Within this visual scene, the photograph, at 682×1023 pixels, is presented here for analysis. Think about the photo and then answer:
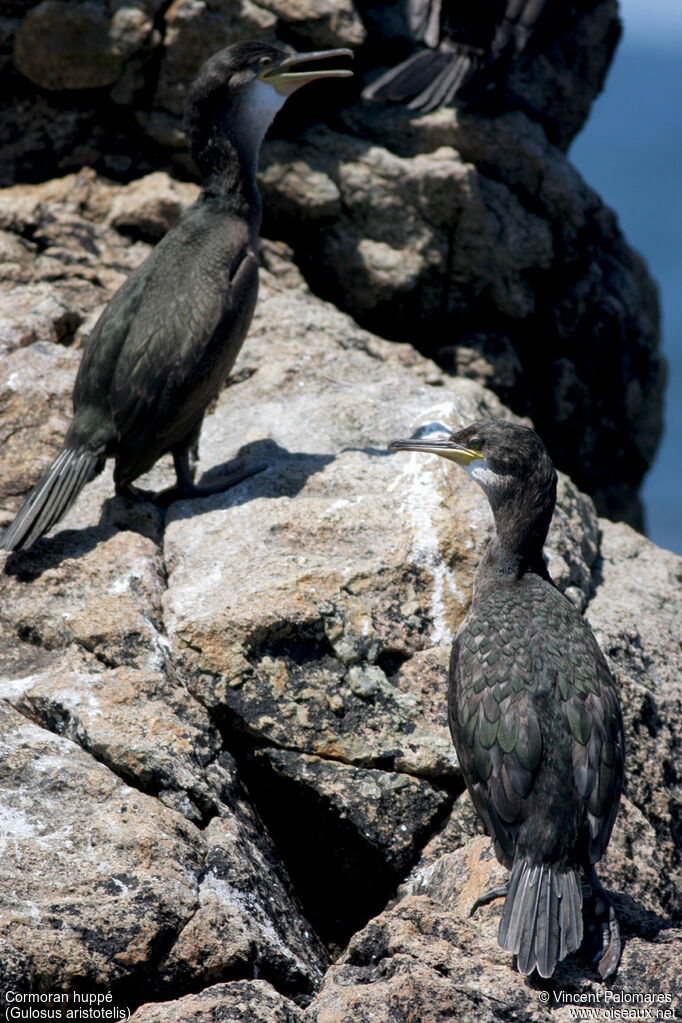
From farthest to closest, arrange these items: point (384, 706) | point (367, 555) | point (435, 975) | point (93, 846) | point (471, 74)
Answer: point (471, 74)
point (367, 555)
point (384, 706)
point (93, 846)
point (435, 975)

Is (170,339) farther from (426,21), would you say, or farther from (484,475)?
(426,21)

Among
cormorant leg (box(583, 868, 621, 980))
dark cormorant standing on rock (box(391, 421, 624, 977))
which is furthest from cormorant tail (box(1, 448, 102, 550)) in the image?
cormorant leg (box(583, 868, 621, 980))

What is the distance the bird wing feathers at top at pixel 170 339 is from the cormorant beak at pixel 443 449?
1069 mm

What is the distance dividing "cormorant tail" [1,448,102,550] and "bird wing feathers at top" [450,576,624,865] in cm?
178

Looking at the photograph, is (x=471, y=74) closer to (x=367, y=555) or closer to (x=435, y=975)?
(x=367, y=555)

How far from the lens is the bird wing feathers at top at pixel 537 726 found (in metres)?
2.95

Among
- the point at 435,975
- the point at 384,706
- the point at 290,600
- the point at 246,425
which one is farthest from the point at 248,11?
the point at 435,975

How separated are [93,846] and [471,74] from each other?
571 cm

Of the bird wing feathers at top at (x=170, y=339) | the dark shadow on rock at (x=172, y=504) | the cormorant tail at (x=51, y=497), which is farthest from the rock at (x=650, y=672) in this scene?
the cormorant tail at (x=51, y=497)

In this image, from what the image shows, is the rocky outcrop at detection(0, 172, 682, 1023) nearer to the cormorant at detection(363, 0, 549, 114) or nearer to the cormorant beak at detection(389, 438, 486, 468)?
the cormorant beak at detection(389, 438, 486, 468)

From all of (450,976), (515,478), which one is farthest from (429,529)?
(450,976)

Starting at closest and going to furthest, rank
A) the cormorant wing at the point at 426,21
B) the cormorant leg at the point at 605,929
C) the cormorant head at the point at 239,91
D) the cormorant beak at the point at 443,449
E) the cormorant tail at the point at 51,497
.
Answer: the cormorant leg at the point at 605,929, the cormorant beak at the point at 443,449, the cormorant tail at the point at 51,497, the cormorant head at the point at 239,91, the cormorant wing at the point at 426,21

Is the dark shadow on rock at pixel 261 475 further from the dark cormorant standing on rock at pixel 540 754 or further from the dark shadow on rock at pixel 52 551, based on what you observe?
the dark cormorant standing on rock at pixel 540 754

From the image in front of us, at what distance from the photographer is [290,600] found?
3.79 metres
